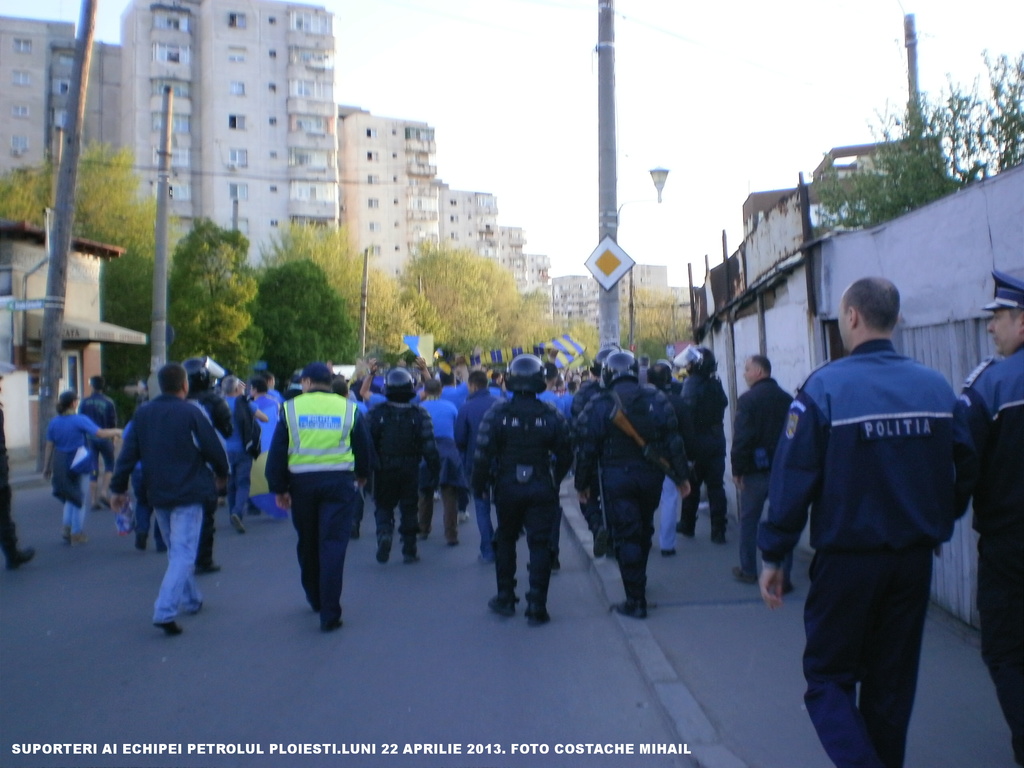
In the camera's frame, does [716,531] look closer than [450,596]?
No

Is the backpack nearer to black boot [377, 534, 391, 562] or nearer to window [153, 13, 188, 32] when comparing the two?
black boot [377, 534, 391, 562]

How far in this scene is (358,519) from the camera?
12.0 meters

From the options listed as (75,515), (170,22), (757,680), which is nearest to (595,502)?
(757,680)

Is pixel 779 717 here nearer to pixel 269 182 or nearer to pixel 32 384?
pixel 32 384

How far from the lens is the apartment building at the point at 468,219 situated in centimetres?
13825

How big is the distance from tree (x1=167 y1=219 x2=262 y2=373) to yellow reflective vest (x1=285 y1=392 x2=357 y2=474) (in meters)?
26.6

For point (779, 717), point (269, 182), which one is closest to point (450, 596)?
point (779, 717)

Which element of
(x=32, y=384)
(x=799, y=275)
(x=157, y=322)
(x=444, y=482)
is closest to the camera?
(x=799, y=275)

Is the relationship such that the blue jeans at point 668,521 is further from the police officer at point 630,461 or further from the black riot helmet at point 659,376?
the police officer at point 630,461

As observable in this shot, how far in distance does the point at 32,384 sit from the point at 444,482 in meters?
20.6

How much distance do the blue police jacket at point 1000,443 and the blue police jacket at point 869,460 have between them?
14.6 inches

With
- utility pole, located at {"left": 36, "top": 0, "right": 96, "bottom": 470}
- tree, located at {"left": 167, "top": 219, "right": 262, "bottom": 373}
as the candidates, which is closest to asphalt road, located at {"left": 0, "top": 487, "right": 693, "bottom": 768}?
utility pole, located at {"left": 36, "top": 0, "right": 96, "bottom": 470}

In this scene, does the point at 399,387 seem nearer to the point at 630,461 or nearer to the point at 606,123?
the point at 630,461

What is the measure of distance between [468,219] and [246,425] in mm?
130773
